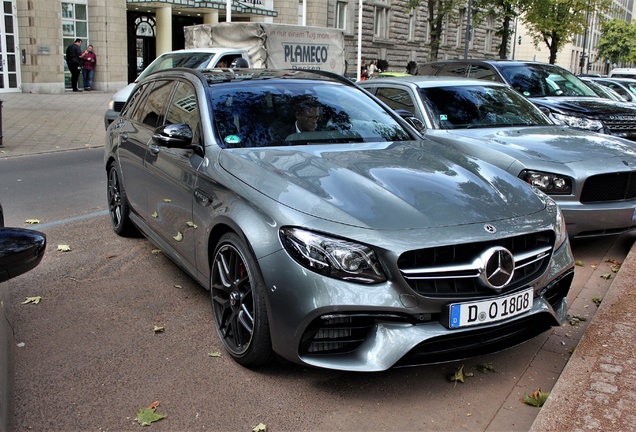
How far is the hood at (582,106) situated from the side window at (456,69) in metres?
1.56

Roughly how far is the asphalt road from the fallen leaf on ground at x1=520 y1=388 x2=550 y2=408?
0.04m

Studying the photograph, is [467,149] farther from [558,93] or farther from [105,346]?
[558,93]

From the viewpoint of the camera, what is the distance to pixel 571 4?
94.1 ft

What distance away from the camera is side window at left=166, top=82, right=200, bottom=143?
4.58 metres

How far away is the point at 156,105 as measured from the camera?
5.48 m

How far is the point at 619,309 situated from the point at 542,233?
1.28m

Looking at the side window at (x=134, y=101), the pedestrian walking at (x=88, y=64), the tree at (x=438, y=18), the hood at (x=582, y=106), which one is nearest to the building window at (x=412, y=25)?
the tree at (x=438, y=18)

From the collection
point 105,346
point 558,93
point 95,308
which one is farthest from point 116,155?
point 558,93

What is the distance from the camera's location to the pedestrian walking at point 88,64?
2589cm

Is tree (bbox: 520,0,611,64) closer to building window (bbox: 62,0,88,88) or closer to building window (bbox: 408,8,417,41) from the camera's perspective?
building window (bbox: 408,8,417,41)

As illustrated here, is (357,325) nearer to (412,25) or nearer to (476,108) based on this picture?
(476,108)

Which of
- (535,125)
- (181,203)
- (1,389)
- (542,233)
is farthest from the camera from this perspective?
(535,125)

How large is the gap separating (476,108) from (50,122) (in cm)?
1283

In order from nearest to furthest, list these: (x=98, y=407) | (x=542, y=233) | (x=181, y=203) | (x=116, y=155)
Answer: (x=98, y=407) < (x=542, y=233) < (x=181, y=203) < (x=116, y=155)
